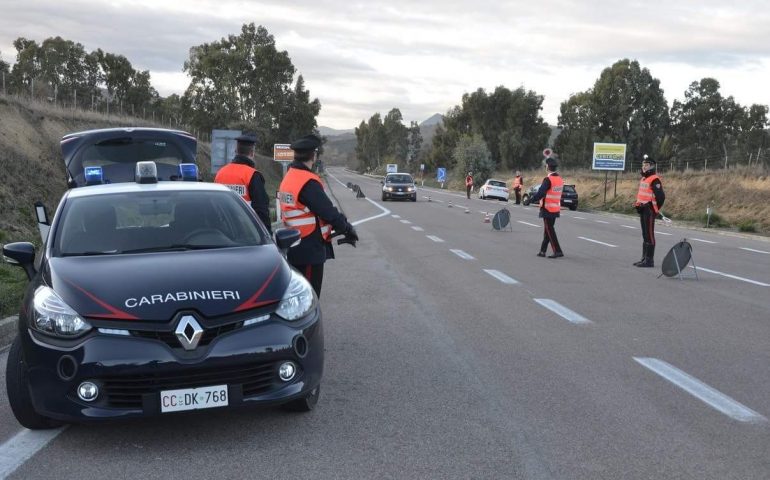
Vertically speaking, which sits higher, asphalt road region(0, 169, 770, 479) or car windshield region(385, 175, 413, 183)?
asphalt road region(0, 169, 770, 479)

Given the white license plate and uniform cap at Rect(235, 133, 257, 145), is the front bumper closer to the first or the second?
the white license plate

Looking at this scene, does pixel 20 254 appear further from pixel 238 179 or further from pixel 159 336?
pixel 238 179

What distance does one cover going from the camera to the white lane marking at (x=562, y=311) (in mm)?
8867

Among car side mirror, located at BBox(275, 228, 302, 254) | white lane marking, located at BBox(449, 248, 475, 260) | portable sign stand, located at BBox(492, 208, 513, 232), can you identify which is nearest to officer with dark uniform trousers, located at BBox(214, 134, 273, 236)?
car side mirror, located at BBox(275, 228, 302, 254)

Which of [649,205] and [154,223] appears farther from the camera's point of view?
[649,205]

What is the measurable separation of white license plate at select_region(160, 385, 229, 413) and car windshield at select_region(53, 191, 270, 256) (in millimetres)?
1380

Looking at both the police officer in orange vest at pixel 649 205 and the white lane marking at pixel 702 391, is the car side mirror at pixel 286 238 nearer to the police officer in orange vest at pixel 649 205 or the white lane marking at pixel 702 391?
the white lane marking at pixel 702 391

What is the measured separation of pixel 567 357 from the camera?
7.00 metres

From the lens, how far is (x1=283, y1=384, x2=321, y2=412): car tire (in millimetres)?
5152

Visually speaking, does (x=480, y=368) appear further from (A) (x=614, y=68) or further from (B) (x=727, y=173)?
(A) (x=614, y=68)

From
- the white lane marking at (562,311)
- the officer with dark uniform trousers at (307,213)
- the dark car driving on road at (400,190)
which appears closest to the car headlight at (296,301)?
the officer with dark uniform trousers at (307,213)

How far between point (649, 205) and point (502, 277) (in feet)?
12.9

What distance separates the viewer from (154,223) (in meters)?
6.04

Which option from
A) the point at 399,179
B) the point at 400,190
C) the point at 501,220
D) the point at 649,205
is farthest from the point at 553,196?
the point at 399,179
